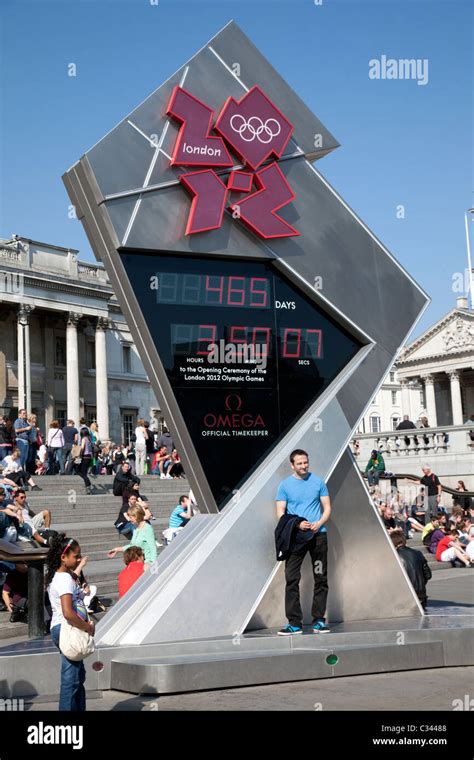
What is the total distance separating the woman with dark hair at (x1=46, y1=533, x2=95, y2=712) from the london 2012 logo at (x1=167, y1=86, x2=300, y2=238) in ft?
12.0

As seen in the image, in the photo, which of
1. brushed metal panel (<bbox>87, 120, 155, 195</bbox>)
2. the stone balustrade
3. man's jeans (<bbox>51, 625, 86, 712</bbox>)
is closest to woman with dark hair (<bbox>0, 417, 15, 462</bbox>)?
brushed metal panel (<bbox>87, 120, 155, 195</bbox>)

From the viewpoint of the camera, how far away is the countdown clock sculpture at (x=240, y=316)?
848 centimetres

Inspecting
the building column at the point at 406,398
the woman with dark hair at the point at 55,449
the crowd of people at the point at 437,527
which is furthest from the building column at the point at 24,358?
the building column at the point at 406,398

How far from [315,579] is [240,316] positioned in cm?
265

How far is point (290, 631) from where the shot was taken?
8305mm

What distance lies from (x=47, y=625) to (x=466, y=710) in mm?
5438

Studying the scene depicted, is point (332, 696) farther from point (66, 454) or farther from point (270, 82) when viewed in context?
point (66, 454)

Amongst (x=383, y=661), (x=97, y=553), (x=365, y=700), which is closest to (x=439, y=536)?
(x=97, y=553)

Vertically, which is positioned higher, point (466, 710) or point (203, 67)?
point (203, 67)

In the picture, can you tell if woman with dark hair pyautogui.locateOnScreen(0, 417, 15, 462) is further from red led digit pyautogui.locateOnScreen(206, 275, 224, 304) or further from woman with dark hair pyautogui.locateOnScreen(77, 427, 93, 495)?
red led digit pyautogui.locateOnScreen(206, 275, 224, 304)

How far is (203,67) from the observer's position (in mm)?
9016

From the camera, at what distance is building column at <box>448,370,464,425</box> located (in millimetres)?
84750
